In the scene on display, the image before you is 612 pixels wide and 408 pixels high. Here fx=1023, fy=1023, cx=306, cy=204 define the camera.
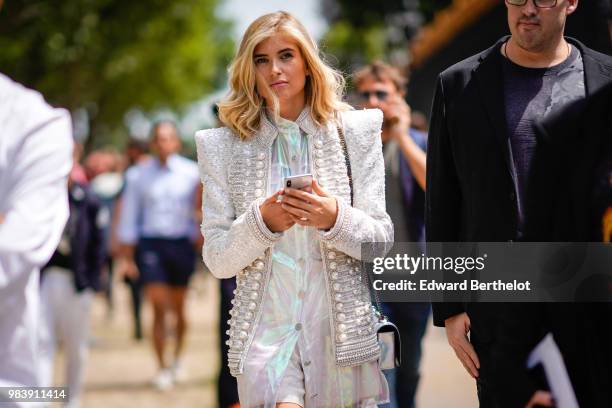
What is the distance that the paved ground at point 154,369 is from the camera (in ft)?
24.2

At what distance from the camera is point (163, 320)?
9.65m

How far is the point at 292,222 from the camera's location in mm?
3602

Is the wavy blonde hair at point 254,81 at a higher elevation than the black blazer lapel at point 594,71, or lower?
higher

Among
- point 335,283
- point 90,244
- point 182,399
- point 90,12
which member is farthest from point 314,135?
point 90,12

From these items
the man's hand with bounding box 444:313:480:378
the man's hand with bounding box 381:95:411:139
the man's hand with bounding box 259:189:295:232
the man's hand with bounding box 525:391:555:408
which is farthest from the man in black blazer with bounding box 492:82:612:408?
the man's hand with bounding box 381:95:411:139

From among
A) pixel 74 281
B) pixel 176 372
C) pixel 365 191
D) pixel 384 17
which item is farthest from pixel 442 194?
pixel 384 17

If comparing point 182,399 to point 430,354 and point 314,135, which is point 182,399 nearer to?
point 430,354

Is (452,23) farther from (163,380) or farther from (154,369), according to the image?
(154,369)

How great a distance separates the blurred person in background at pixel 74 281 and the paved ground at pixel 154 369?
1.98 ft

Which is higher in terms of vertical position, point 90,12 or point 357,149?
point 90,12

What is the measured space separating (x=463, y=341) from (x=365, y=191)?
66 centimetres

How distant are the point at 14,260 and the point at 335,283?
4.16ft

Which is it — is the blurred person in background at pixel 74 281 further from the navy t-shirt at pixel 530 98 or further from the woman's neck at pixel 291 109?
the navy t-shirt at pixel 530 98

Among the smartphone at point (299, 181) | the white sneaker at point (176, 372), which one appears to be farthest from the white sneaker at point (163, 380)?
the smartphone at point (299, 181)
